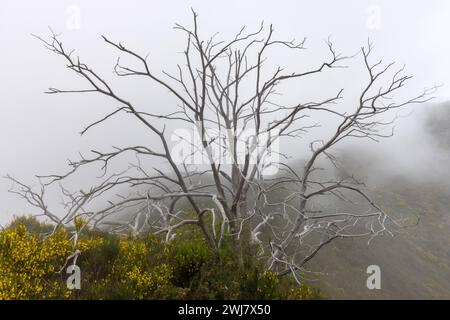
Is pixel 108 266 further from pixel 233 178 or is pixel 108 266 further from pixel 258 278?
pixel 233 178

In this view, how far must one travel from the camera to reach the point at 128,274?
5.54 m

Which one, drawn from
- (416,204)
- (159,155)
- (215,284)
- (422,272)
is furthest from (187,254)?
(416,204)

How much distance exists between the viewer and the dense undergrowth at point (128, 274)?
504 centimetres

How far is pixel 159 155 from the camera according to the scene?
7227 mm

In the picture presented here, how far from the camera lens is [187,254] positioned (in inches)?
223

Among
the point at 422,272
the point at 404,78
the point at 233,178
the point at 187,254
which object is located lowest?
the point at 422,272

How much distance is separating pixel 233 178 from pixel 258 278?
395 cm

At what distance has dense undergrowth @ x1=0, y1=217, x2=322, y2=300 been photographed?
5.04 metres
